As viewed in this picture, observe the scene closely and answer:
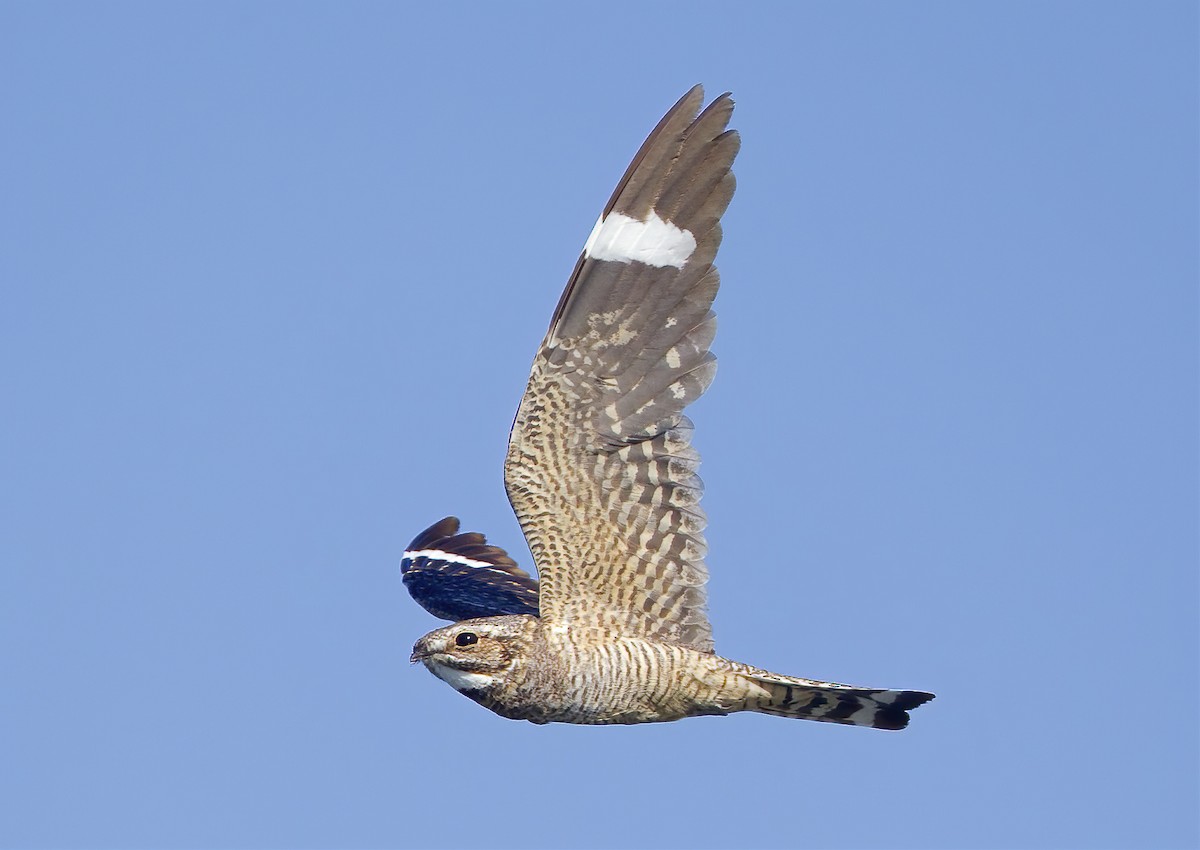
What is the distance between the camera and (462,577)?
16047 millimetres

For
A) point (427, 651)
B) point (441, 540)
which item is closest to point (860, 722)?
point (427, 651)

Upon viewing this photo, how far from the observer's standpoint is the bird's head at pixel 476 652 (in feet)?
38.9

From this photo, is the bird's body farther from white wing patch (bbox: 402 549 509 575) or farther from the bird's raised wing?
white wing patch (bbox: 402 549 509 575)

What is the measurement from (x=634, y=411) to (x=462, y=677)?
2.14 meters

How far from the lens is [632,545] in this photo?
1227cm

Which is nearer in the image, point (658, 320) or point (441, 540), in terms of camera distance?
point (658, 320)

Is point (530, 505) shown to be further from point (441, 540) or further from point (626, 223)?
point (441, 540)

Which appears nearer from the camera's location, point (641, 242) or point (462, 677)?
point (462, 677)

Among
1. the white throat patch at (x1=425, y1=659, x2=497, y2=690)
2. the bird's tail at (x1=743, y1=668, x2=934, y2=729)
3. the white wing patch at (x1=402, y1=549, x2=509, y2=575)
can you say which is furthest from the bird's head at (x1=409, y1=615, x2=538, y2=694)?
the white wing patch at (x1=402, y1=549, x2=509, y2=575)

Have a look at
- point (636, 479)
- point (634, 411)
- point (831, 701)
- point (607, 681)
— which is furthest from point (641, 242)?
point (831, 701)

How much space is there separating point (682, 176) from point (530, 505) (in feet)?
8.19

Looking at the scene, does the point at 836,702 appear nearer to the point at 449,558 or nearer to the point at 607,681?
the point at 607,681

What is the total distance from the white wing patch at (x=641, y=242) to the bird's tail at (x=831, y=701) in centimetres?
289

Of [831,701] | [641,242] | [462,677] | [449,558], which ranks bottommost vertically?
[462,677]
